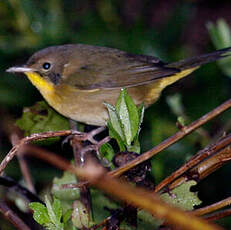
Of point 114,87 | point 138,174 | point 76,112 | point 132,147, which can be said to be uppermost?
point 114,87

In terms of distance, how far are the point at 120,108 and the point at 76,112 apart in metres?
1.66

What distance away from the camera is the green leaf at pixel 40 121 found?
2307mm

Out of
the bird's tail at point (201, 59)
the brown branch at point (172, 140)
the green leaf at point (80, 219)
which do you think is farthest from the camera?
the bird's tail at point (201, 59)

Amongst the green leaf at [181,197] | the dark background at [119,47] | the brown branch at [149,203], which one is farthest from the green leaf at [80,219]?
the dark background at [119,47]

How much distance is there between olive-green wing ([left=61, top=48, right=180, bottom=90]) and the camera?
10.9 ft

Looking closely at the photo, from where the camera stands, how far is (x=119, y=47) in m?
3.88

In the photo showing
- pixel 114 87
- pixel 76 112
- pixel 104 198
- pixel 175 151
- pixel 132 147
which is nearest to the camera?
pixel 132 147

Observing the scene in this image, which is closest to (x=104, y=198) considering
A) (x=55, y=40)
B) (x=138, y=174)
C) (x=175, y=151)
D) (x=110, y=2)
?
(x=138, y=174)

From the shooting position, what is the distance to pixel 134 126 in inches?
56.6

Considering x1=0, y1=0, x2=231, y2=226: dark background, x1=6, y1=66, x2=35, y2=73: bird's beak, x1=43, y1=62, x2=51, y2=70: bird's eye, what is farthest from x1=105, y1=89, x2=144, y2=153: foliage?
x1=43, y1=62, x2=51, y2=70: bird's eye

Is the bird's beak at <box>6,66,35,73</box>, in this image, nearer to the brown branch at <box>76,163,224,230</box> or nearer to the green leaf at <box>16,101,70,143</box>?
the green leaf at <box>16,101,70,143</box>

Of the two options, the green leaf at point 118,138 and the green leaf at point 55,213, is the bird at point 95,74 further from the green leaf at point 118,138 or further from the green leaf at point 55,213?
the green leaf at point 55,213

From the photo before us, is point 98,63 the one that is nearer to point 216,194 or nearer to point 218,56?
point 218,56

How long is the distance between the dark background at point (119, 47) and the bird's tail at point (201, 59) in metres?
0.23
